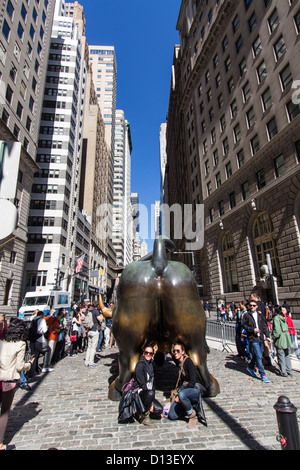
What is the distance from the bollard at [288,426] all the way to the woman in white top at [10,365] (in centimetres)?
342

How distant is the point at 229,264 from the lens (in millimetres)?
28406

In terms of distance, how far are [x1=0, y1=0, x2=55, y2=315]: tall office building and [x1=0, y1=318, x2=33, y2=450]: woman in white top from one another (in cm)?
2043

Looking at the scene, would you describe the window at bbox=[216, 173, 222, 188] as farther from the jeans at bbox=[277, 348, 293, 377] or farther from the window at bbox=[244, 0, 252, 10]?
the jeans at bbox=[277, 348, 293, 377]

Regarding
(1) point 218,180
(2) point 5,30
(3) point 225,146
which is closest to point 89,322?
(1) point 218,180

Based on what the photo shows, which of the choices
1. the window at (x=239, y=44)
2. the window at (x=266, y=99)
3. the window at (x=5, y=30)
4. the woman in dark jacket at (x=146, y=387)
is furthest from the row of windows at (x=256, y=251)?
the window at (x=5, y=30)

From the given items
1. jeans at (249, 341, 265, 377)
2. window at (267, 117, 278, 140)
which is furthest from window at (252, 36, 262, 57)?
jeans at (249, 341, 265, 377)

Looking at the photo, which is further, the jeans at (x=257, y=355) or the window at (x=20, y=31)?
the window at (x=20, y=31)

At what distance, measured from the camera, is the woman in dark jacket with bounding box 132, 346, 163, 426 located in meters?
4.28

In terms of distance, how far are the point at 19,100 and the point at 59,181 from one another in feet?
49.8

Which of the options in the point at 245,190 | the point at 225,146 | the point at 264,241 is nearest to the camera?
the point at 264,241

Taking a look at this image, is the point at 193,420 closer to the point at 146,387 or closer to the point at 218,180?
the point at 146,387

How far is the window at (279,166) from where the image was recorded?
20.7 m

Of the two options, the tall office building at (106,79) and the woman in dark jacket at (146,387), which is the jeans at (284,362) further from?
the tall office building at (106,79)

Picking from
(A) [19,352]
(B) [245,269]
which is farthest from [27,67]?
(A) [19,352]
